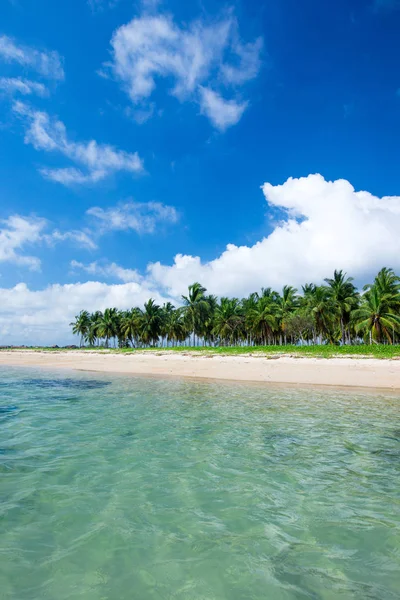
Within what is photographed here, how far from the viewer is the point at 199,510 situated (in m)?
4.13

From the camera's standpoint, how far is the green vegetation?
138 feet

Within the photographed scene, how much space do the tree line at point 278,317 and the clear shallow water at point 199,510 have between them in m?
40.6

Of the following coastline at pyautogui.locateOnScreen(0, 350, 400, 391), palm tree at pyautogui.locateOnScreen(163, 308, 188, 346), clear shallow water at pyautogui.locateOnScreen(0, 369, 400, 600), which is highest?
palm tree at pyautogui.locateOnScreen(163, 308, 188, 346)

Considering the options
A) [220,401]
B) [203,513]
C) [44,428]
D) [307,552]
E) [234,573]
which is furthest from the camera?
[220,401]

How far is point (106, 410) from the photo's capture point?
10.5m

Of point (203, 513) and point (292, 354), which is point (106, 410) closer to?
point (203, 513)

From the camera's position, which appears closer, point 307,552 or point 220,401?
point 307,552

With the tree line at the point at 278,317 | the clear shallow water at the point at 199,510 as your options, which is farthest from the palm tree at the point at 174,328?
the clear shallow water at the point at 199,510

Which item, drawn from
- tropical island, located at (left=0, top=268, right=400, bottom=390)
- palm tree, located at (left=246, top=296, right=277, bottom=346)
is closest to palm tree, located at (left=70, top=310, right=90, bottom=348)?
tropical island, located at (left=0, top=268, right=400, bottom=390)

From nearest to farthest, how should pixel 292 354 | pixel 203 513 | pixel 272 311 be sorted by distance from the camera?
1. pixel 203 513
2. pixel 292 354
3. pixel 272 311

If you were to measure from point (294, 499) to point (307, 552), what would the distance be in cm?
121

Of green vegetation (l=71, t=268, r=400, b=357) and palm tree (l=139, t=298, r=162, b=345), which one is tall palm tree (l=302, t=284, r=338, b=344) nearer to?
green vegetation (l=71, t=268, r=400, b=357)

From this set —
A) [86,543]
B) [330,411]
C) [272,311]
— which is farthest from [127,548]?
[272,311]

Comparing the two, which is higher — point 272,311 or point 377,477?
point 272,311
